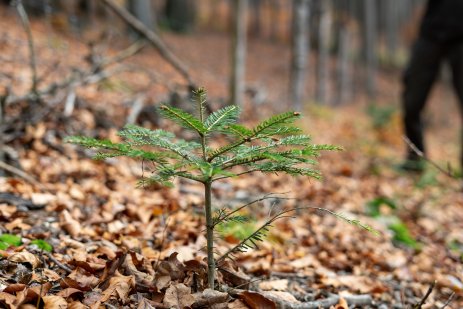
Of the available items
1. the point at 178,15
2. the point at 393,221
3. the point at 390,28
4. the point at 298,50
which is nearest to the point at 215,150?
the point at 393,221

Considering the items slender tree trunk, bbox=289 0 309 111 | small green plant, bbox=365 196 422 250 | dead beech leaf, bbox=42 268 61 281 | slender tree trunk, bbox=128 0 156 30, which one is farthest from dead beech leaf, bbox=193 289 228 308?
slender tree trunk, bbox=128 0 156 30

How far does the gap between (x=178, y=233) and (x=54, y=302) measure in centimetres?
115

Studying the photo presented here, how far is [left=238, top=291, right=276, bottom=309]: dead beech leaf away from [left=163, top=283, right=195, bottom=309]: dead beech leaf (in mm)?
202

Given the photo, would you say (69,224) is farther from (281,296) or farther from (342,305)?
(342,305)

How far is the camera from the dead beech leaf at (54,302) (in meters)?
1.53

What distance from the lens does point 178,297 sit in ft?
5.51

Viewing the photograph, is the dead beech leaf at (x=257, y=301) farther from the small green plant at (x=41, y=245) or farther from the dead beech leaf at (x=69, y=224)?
the dead beech leaf at (x=69, y=224)

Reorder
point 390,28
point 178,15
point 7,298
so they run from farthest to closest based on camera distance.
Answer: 1. point 390,28
2. point 178,15
3. point 7,298

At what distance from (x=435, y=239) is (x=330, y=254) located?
1.31 metres

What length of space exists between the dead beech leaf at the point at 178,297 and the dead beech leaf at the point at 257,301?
0.66 ft

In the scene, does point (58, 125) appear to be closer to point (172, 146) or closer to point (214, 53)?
point (172, 146)

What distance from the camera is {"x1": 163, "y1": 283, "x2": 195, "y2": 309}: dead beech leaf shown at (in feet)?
5.40

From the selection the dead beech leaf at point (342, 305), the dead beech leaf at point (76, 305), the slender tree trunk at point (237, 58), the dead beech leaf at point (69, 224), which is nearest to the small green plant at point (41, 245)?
the dead beech leaf at point (69, 224)

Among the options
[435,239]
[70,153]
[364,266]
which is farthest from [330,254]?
[70,153]
